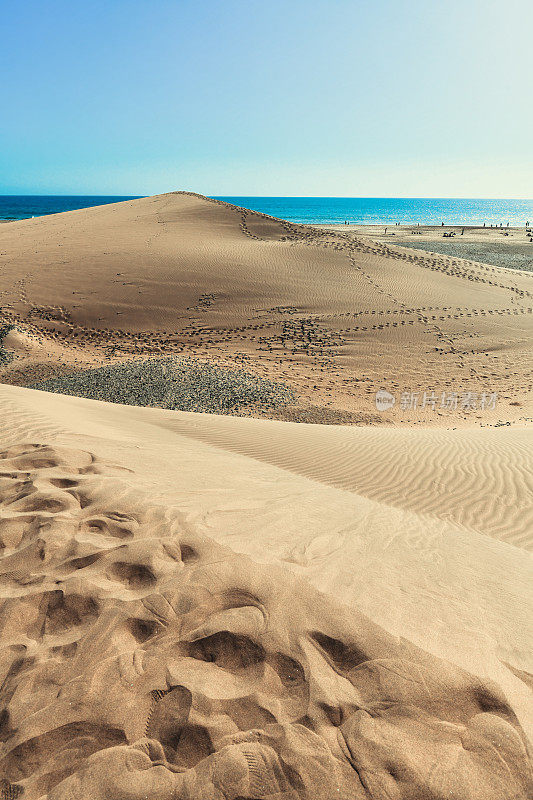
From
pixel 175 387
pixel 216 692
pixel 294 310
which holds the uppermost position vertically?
pixel 294 310

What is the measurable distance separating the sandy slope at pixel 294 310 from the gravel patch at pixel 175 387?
1.41 meters

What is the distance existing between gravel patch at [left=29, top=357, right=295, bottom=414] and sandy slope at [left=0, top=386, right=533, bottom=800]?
7587 millimetres

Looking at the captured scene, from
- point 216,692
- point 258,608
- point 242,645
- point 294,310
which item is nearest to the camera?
point 216,692

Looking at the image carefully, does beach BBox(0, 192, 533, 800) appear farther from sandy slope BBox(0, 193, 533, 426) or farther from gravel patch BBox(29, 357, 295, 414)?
sandy slope BBox(0, 193, 533, 426)

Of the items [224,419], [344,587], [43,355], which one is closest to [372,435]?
[224,419]

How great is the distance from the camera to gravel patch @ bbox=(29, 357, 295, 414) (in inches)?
481

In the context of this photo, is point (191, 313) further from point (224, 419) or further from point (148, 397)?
point (224, 419)

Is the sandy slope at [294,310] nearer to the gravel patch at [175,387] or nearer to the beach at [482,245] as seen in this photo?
→ the gravel patch at [175,387]

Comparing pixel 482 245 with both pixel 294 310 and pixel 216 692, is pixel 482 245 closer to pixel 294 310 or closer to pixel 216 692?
pixel 294 310

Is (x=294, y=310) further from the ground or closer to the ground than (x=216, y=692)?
further from the ground

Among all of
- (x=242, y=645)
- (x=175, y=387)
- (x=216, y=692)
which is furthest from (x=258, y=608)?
(x=175, y=387)

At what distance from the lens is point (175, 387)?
42.5 ft

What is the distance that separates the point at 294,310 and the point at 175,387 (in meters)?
9.19

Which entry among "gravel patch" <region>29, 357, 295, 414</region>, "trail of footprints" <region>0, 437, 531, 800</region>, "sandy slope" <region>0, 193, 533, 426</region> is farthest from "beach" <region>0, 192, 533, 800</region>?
"sandy slope" <region>0, 193, 533, 426</region>
